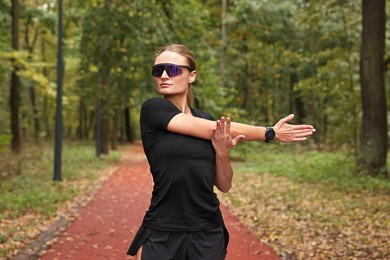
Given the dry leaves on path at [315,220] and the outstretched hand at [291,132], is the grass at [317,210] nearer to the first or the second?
the dry leaves on path at [315,220]

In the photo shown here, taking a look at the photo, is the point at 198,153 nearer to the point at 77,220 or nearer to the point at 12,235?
the point at 12,235

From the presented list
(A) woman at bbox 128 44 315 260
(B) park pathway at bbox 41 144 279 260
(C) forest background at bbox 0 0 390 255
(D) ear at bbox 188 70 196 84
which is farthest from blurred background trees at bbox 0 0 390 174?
(A) woman at bbox 128 44 315 260

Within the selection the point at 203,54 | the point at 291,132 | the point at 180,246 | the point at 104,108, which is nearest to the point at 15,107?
the point at 104,108

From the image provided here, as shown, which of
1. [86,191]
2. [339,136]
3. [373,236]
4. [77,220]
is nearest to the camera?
[373,236]

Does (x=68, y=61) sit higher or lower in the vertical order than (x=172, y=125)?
higher

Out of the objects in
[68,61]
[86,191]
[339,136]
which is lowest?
[86,191]

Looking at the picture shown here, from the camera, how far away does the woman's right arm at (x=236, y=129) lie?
2.57 metres

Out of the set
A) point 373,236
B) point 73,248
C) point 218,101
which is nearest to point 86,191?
point 73,248

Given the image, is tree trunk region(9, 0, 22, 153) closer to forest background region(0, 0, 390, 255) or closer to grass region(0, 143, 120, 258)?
forest background region(0, 0, 390, 255)

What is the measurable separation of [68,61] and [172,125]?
1378 inches

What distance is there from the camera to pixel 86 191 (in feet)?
46.4

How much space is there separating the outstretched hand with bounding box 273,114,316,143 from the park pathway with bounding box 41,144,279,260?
16.5ft

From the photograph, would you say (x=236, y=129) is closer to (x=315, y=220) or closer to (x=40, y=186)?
(x=315, y=220)

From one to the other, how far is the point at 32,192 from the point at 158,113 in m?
10.8
